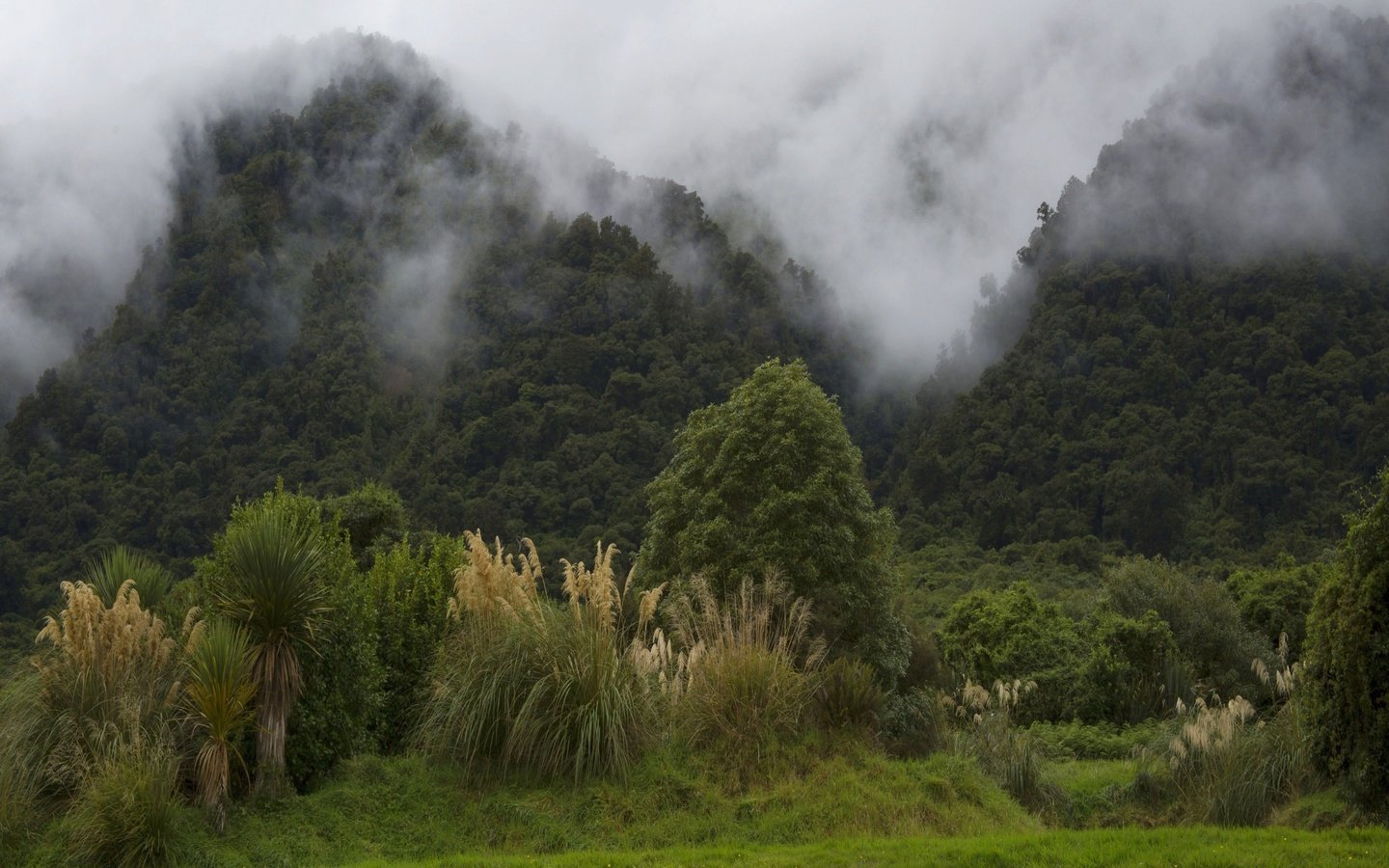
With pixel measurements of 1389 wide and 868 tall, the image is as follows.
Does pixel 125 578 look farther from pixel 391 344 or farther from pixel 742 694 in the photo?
pixel 391 344

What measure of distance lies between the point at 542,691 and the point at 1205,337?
250 feet

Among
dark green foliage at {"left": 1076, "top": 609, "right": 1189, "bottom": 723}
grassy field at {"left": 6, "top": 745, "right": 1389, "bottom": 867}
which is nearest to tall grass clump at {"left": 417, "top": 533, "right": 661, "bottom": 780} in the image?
grassy field at {"left": 6, "top": 745, "right": 1389, "bottom": 867}

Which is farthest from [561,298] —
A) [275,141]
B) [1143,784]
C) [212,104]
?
[1143,784]

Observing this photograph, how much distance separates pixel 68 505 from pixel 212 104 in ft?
155

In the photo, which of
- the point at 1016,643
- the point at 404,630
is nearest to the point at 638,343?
the point at 1016,643

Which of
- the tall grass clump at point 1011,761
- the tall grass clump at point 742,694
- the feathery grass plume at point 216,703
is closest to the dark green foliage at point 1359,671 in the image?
the tall grass clump at point 1011,761

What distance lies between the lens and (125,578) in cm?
1216

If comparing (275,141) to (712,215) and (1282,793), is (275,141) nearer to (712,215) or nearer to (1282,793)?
(712,215)

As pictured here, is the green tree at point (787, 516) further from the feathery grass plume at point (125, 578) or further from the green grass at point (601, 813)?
the feathery grass plume at point (125, 578)

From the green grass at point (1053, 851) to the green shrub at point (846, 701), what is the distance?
214cm

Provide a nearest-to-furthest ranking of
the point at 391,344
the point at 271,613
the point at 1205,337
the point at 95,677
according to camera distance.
Answer: the point at 95,677, the point at 271,613, the point at 1205,337, the point at 391,344

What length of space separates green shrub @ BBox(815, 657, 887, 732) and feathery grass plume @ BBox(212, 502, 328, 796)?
191 inches

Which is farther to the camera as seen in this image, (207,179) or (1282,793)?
(207,179)

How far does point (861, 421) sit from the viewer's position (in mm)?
88438
